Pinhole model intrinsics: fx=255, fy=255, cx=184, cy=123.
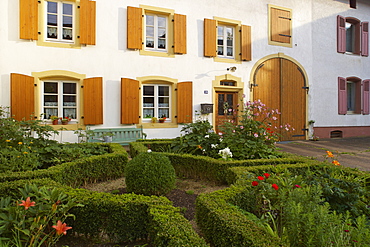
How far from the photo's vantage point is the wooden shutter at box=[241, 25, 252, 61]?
10070mm

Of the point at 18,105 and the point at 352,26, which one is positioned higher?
the point at 352,26

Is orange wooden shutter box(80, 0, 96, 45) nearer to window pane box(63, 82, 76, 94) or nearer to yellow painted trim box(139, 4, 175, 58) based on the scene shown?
window pane box(63, 82, 76, 94)

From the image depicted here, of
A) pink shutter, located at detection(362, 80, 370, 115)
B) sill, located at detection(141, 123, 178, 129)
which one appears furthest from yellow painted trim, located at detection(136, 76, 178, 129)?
pink shutter, located at detection(362, 80, 370, 115)

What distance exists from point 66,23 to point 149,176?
6.71 metres

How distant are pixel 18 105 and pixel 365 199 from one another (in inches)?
316

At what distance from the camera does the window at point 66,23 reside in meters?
7.61

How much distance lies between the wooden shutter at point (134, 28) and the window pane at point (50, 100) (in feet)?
9.24

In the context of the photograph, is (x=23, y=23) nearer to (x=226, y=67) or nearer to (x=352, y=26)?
(x=226, y=67)

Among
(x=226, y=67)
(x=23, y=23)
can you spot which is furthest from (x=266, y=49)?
(x=23, y=23)

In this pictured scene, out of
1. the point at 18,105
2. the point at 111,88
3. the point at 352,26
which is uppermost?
the point at 352,26

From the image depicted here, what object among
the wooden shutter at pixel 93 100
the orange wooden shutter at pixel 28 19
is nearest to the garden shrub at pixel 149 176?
the wooden shutter at pixel 93 100

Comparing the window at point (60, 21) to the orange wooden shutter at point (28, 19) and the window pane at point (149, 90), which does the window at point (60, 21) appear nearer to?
the orange wooden shutter at point (28, 19)

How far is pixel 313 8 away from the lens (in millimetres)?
11672

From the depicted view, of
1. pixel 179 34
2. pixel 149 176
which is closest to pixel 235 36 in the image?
pixel 179 34
